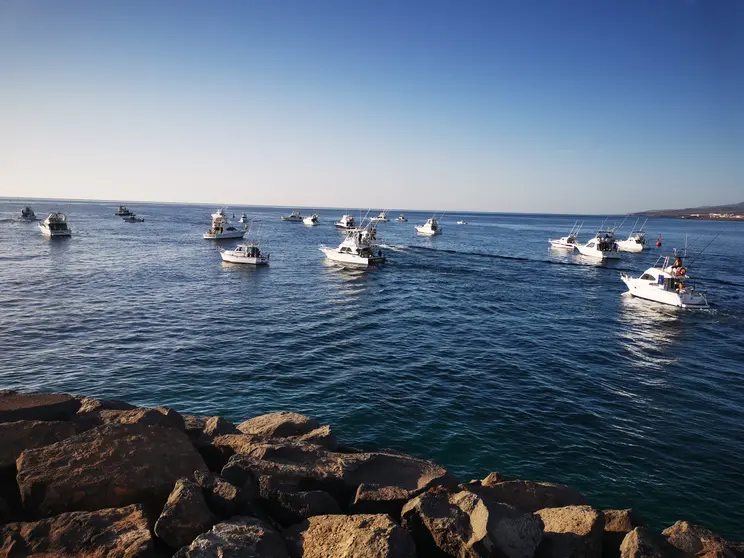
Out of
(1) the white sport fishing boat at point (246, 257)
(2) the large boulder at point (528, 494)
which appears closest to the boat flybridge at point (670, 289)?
(2) the large boulder at point (528, 494)

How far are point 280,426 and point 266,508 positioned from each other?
4.20 metres

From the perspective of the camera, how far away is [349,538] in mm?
7570

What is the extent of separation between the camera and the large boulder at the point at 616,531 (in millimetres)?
8922

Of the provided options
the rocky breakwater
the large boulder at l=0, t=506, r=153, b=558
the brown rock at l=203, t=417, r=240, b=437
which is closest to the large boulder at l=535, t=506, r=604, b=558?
the rocky breakwater

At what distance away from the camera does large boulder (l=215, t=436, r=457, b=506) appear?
9562mm

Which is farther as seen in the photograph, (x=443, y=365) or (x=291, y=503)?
(x=443, y=365)

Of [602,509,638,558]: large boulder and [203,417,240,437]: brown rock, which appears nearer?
[602,509,638,558]: large boulder

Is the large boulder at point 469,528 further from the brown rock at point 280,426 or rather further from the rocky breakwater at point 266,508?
the brown rock at point 280,426

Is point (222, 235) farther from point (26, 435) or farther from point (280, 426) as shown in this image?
point (26, 435)

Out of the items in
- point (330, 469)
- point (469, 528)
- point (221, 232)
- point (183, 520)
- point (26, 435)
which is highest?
point (221, 232)

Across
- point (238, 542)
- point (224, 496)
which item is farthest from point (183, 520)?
point (238, 542)

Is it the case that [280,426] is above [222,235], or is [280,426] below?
below

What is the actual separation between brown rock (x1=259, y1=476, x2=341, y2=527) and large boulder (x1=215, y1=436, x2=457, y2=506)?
401 millimetres

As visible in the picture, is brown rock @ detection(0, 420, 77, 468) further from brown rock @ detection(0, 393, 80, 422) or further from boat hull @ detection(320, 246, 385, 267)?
boat hull @ detection(320, 246, 385, 267)
